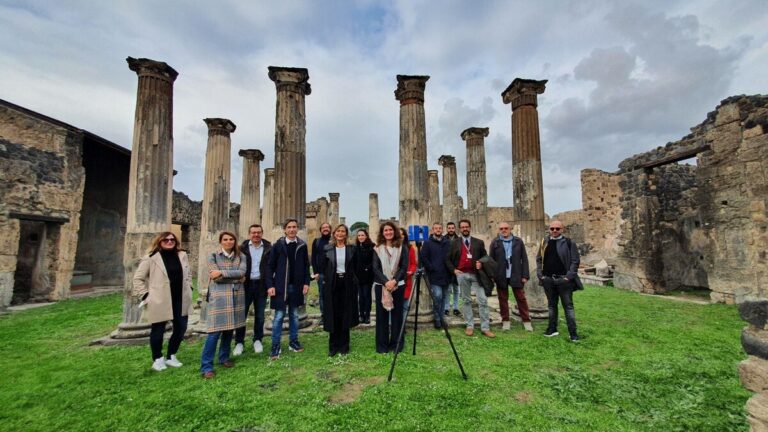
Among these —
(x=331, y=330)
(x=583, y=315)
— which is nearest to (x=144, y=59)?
(x=331, y=330)

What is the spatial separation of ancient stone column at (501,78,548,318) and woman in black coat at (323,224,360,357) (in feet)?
14.9

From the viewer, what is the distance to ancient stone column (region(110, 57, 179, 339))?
232 inches

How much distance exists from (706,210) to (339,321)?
10.5m

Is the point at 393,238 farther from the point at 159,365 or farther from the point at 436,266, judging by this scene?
the point at 159,365

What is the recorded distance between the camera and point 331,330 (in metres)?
4.68

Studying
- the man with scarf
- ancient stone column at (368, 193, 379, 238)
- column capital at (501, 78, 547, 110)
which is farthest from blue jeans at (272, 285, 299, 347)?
ancient stone column at (368, 193, 379, 238)

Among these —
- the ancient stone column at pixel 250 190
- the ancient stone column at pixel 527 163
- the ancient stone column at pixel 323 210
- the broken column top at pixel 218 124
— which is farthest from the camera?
the ancient stone column at pixel 323 210

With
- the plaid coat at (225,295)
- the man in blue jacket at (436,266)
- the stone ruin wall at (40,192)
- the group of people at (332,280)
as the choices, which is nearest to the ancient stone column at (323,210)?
the stone ruin wall at (40,192)

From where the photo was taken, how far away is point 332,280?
4742 mm

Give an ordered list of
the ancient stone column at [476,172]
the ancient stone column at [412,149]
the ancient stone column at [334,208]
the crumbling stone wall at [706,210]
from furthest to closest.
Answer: the ancient stone column at [334,208]
the ancient stone column at [476,172]
the crumbling stone wall at [706,210]
the ancient stone column at [412,149]

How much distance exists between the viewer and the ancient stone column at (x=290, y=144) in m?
6.95

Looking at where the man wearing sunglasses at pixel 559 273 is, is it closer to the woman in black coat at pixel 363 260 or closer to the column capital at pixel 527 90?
the woman in black coat at pixel 363 260

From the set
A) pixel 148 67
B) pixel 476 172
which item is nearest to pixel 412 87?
pixel 148 67

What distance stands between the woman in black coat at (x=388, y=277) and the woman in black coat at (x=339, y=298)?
0.36 m
